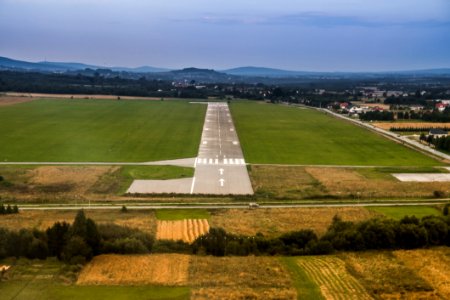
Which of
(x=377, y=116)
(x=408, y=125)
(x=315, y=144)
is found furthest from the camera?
(x=377, y=116)

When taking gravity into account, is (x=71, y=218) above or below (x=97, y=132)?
below

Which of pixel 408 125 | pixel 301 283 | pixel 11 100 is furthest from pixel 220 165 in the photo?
Answer: pixel 11 100

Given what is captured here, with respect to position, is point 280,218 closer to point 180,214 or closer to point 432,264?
point 180,214

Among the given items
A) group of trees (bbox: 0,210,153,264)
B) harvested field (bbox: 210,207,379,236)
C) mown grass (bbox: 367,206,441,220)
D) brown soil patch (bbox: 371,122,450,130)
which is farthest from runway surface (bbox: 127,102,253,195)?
brown soil patch (bbox: 371,122,450,130)

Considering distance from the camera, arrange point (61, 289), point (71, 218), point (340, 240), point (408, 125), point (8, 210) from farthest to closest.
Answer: point (408, 125) → point (8, 210) → point (71, 218) → point (340, 240) → point (61, 289)

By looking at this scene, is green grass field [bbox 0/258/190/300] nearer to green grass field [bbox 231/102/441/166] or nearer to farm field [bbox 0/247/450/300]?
farm field [bbox 0/247/450/300]

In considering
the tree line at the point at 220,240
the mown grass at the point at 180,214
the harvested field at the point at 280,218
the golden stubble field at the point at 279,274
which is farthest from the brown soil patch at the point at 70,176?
the golden stubble field at the point at 279,274
